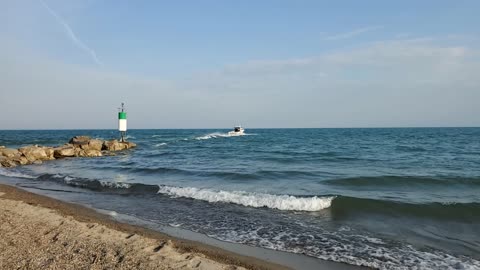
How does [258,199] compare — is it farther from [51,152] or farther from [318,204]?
[51,152]

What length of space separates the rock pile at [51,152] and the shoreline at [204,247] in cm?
1749

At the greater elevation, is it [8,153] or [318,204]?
[8,153]

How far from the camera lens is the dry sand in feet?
19.2

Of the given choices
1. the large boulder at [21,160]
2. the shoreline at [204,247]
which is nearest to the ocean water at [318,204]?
the shoreline at [204,247]

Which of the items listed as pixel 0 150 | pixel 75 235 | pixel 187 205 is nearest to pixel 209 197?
pixel 187 205

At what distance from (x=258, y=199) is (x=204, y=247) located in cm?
501

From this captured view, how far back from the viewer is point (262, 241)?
310 inches

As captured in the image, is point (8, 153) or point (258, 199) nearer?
point (258, 199)

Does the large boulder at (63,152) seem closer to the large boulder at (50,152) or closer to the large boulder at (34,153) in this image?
the large boulder at (50,152)

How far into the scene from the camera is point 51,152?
28.9 m

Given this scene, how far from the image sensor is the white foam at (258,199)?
1145 centimetres

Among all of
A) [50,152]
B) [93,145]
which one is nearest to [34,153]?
[50,152]

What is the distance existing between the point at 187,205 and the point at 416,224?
6.71 m

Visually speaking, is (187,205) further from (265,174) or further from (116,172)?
(116,172)
